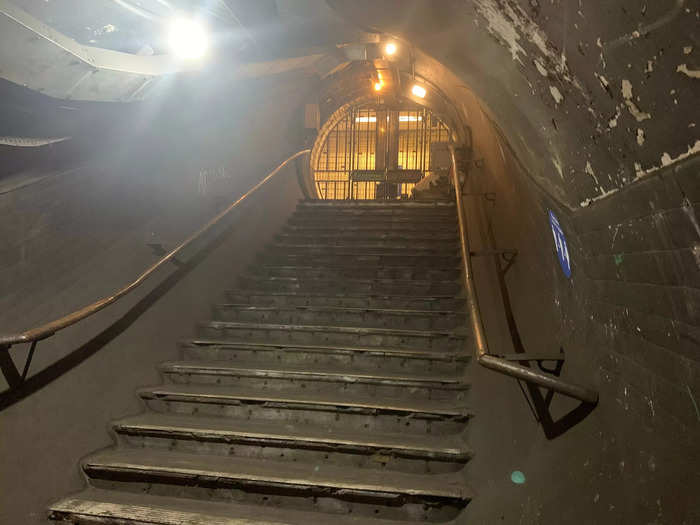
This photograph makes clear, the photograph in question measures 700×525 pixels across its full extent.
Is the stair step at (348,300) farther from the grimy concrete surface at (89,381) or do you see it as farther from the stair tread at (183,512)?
the stair tread at (183,512)

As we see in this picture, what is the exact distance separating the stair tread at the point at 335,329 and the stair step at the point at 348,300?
1.40ft

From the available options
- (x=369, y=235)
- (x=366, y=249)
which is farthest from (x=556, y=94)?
(x=369, y=235)

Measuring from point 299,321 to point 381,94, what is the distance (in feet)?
29.0

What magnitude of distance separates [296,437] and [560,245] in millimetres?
1660

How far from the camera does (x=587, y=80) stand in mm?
1439

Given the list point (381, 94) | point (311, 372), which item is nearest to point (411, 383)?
point (311, 372)

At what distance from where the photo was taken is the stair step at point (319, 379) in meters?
3.03

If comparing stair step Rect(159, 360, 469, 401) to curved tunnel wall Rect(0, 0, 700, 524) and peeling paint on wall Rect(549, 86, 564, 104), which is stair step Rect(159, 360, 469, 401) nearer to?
curved tunnel wall Rect(0, 0, 700, 524)

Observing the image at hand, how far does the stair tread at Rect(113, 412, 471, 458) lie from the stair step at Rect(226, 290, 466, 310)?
1.47 meters

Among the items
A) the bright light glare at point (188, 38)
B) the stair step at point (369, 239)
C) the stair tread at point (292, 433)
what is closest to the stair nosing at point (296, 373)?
the stair tread at point (292, 433)

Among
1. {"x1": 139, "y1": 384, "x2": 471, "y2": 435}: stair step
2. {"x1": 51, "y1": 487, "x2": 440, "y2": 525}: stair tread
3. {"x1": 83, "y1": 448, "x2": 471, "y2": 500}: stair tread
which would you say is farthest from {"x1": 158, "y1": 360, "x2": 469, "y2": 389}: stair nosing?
{"x1": 51, "y1": 487, "x2": 440, "y2": 525}: stair tread

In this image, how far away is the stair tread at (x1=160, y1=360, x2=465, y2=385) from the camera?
3.05 metres

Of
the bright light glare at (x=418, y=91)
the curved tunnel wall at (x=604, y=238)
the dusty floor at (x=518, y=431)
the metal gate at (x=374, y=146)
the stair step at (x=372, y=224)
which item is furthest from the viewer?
the metal gate at (x=374, y=146)

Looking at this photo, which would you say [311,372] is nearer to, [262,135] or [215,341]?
[215,341]
